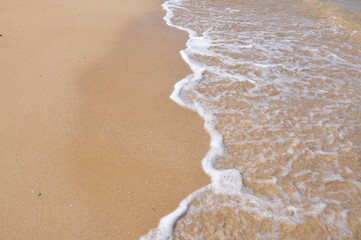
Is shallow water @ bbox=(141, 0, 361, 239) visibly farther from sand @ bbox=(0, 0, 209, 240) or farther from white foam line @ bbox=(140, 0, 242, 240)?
sand @ bbox=(0, 0, 209, 240)

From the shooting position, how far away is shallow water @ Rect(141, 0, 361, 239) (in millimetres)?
3025

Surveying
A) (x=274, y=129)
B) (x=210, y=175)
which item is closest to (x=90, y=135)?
(x=210, y=175)

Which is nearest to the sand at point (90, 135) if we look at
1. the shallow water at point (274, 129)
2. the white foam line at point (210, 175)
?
the white foam line at point (210, 175)

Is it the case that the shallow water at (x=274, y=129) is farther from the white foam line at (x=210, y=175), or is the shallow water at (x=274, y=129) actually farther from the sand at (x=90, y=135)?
the sand at (x=90, y=135)

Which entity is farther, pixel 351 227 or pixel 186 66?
pixel 186 66

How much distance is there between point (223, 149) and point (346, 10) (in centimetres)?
761

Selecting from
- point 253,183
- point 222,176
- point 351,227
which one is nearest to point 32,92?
point 222,176

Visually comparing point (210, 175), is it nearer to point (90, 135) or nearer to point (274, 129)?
point (274, 129)

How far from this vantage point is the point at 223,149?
12.6 ft

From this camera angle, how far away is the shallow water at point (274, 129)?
3.03m

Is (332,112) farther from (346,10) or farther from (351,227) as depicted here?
(346,10)

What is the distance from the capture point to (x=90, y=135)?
3.85 metres

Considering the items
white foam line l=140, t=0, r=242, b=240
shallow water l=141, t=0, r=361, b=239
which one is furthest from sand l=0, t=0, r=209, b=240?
shallow water l=141, t=0, r=361, b=239

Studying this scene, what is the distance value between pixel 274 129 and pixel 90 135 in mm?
2011
